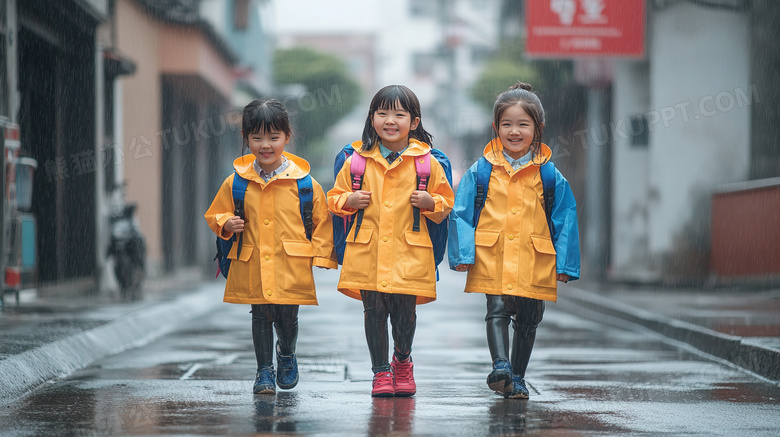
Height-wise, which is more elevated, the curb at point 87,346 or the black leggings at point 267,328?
the black leggings at point 267,328

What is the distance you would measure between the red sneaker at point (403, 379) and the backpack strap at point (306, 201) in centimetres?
87

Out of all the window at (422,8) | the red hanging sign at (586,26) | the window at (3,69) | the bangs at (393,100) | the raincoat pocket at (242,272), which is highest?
the window at (422,8)

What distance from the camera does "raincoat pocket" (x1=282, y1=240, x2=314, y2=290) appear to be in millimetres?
5738

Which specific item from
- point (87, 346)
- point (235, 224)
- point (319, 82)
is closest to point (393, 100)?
point (235, 224)

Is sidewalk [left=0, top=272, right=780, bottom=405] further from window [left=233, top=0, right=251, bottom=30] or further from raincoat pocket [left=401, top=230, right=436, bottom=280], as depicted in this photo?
window [left=233, top=0, right=251, bottom=30]

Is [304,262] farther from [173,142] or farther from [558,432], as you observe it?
[173,142]

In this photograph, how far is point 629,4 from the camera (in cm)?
1548

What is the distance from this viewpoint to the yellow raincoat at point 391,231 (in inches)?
222

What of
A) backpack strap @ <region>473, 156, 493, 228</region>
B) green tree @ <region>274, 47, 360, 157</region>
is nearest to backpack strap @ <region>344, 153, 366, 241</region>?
backpack strap @ <region>473, 156, 493, 228</region>

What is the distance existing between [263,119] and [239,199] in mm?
455

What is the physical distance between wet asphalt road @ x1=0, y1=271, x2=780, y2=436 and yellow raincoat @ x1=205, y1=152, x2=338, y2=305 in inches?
22.1

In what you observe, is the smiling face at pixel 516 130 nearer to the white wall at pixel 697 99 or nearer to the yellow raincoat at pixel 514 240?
the yellow raincoat at pixel 514 240

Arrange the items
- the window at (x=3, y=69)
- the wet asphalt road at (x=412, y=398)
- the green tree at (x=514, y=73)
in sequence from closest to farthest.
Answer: the wet asphalt road at (x=412, y=398), the window at (x=3, y=69), the green tree at (x=514, y=73)

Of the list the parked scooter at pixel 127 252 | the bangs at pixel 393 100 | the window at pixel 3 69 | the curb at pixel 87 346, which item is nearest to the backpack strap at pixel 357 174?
the bangs at pixel 393 100
